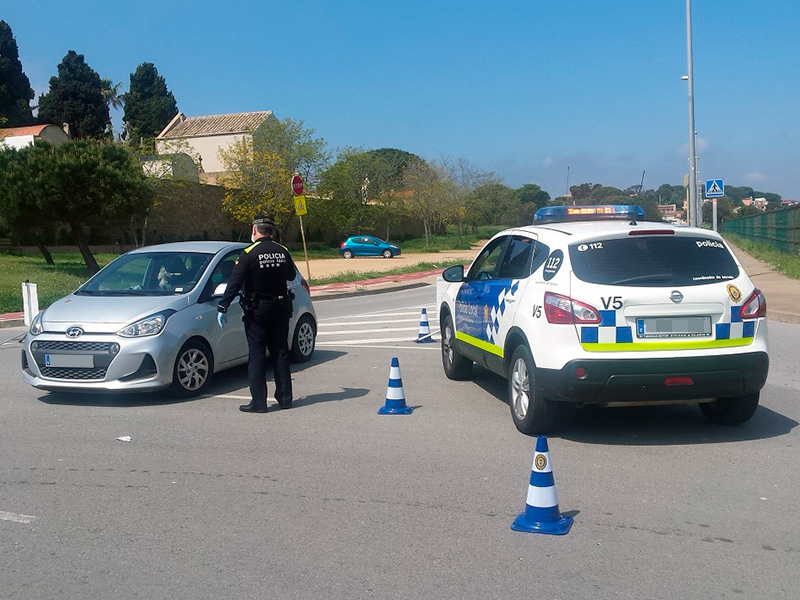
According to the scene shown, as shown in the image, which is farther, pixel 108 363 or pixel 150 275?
pixel 150 275

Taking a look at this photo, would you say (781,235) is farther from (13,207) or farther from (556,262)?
(556,262)

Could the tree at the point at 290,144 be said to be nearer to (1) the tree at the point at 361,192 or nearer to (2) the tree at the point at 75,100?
(1) the tree at the point at 361,192

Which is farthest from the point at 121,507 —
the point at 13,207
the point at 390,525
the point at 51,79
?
the point at 51,79

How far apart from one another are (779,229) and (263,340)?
103 feet

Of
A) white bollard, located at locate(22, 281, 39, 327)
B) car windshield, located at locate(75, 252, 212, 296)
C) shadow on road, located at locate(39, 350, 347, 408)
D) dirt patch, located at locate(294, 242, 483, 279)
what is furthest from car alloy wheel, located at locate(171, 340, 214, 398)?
dirt patch, located at locate(294, 242, 483, 279)

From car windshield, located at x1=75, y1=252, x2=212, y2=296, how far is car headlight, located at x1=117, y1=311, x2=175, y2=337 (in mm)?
692

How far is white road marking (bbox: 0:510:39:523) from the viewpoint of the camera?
513 cm

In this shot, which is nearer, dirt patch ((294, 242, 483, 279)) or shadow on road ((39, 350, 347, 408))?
shadow on road ((39, 350, 347, 408))

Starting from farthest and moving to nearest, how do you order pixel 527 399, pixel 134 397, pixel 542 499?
pixel 134 397
pixel 527 399
pixel 542 499

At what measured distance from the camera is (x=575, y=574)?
168 inches

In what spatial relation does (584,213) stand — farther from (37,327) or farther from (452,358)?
(37,327)

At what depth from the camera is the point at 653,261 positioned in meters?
6.80

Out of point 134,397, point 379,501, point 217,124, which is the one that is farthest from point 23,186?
point 217,124

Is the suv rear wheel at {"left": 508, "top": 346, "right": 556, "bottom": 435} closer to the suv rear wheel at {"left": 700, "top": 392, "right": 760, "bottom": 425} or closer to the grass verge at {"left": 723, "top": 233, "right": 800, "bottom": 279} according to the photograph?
the suv rear wheel at {"left": 700, "top": 392, "right": 760, "bottom": 425}
